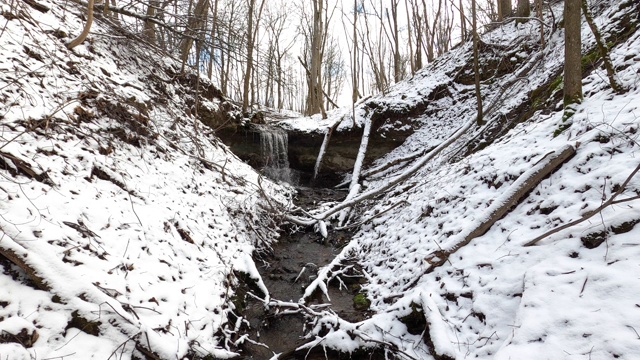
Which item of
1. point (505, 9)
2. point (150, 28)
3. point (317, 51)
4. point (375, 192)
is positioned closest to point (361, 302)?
point (375, 192)

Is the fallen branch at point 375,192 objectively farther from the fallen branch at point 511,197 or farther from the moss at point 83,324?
the moss at point 83,324

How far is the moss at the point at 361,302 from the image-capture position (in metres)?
4.40

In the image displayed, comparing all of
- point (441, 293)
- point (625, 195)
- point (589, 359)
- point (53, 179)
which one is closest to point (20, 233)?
point (53, 179)

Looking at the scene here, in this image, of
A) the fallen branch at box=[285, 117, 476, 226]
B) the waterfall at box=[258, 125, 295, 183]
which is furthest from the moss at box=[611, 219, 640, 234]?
the waterfall at box=[258, 125, 295, 183]

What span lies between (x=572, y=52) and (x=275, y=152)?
31.5 feet

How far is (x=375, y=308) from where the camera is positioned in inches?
167

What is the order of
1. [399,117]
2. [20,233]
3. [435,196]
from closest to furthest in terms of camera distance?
[20,233]
[435,196]
[399,117]

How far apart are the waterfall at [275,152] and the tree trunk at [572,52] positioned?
9260 mm

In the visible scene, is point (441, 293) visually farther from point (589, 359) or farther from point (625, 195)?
point (625, 195)

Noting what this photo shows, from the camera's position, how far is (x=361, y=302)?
14.7 feet

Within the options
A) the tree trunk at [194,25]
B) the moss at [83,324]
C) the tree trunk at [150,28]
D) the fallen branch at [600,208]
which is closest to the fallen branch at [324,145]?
the tree trunk at [194,25]

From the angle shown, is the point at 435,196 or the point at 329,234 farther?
the point at 329,234

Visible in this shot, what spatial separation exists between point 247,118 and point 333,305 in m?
8.70

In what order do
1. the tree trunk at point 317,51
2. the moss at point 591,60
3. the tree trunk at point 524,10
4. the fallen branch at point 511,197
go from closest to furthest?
the fallen branch at point 511,197
the moss at point 591,60
the tree trunk at point 524,10
the tree trunk at point 317,51
